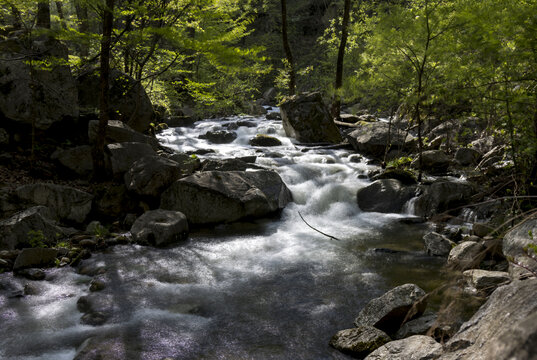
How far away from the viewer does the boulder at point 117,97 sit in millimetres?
10953

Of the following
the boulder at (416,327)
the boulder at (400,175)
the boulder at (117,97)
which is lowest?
the boulder at (416,327)

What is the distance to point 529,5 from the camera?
5.29 meters

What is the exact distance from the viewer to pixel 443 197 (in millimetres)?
8625

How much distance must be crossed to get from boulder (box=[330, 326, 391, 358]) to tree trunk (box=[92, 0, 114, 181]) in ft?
24.4

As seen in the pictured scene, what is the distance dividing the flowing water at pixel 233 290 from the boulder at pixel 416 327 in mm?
760

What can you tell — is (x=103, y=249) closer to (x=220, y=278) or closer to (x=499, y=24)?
(x=220, y=278)

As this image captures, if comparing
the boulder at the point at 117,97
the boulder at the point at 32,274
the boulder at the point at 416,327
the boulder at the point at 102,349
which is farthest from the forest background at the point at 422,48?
the boulder at the point at 102,349

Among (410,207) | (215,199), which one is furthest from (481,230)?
(215,199)

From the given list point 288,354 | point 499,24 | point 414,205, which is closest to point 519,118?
point 499,24

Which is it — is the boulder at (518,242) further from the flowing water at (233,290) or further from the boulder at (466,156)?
the boulder at (466,156)

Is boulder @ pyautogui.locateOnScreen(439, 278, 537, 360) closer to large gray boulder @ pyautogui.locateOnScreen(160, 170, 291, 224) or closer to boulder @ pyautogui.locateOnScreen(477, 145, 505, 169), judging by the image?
large gray boulder @ pyautogui.locateOnScreen(160, 170, 291, 224)

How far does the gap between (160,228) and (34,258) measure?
88.9 inches

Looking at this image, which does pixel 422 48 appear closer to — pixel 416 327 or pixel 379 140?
pixel 379 140

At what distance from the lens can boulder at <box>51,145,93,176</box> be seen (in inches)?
363
